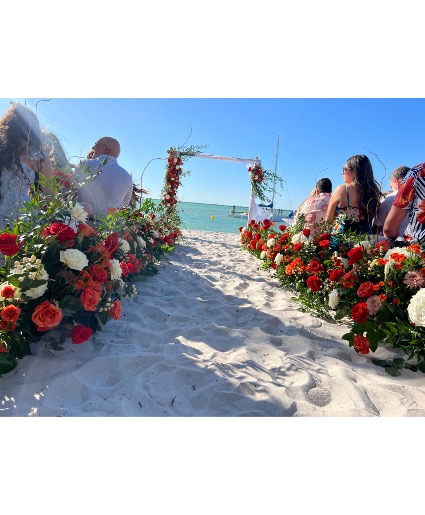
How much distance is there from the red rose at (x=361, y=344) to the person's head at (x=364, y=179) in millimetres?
1797

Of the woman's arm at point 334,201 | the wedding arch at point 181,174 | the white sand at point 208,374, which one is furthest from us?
the wedding arch at point 181,174

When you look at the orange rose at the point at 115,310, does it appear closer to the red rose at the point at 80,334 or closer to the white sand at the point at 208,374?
the white sand at the point at 208,374

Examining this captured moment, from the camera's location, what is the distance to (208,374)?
6.73 feet

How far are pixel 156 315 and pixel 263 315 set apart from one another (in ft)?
3.24

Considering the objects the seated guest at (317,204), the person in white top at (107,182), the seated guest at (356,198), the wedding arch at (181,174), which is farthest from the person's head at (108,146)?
the wedding arch at (181,174)

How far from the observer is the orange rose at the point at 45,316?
1.91 m

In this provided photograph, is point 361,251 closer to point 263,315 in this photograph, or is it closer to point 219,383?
point 263,315

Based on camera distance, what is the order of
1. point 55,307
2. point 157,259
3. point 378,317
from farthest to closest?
1. point 157,259
2. point 378,317
3. point 55,307

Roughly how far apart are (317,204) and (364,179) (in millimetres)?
1259

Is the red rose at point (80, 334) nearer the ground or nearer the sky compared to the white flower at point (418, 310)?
nearer the ground

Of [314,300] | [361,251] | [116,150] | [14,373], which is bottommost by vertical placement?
[14,373]

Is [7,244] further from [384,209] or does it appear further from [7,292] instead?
[384,209]

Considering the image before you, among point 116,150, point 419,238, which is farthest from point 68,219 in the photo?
point 419,238

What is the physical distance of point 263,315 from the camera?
10.6 ft
